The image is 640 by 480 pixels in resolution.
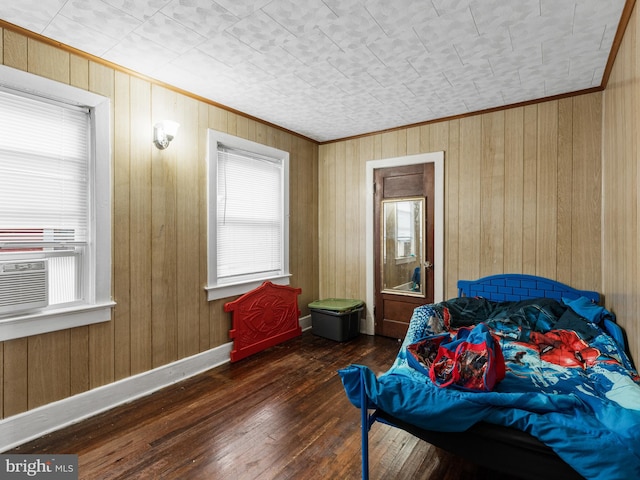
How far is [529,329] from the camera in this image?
2.54 m

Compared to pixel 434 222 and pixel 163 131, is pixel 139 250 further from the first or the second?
pixel 434 222

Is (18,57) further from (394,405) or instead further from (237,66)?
(394,405)

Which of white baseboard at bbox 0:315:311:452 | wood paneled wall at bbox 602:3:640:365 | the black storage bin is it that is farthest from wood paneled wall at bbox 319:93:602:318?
white baseboard at bbox 0:315:311:452

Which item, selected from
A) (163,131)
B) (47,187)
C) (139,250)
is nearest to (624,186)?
(163,131)

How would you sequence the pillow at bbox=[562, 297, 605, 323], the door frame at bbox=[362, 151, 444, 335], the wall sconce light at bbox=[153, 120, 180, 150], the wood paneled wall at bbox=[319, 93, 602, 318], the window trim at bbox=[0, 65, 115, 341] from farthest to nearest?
the door frame at bbox=[362, 151, 444, 335] → the wood paneled wall at bbox=[319, 93, 602, 318] → the wall sconce light at bbox=[153, 120, 180, 150] → the pillow at bbox=[562, 297, 605, 323] → the window trim at bbox=[0, 65, 115, 341]

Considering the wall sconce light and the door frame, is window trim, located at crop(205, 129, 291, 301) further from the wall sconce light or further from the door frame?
the door frame

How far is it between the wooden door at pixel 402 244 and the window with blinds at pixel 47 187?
9.97 ft

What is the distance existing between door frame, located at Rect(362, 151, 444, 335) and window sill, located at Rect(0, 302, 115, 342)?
2832 mm

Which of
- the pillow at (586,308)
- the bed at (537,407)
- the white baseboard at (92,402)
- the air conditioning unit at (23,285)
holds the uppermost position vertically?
the air conditioning unit at (23,285)

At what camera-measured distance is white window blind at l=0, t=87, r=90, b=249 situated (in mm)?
2107

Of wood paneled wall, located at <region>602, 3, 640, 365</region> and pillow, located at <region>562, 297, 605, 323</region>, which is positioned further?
pillow, located at <region>562, 297, 605, 323</region>

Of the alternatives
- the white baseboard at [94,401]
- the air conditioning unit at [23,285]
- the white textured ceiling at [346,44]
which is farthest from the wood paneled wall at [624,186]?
the air conditioning unit at [23,285]

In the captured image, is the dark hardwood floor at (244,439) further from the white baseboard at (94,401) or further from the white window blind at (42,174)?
the white window blind at (42,174)

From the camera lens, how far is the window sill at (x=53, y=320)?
2.08 meters
